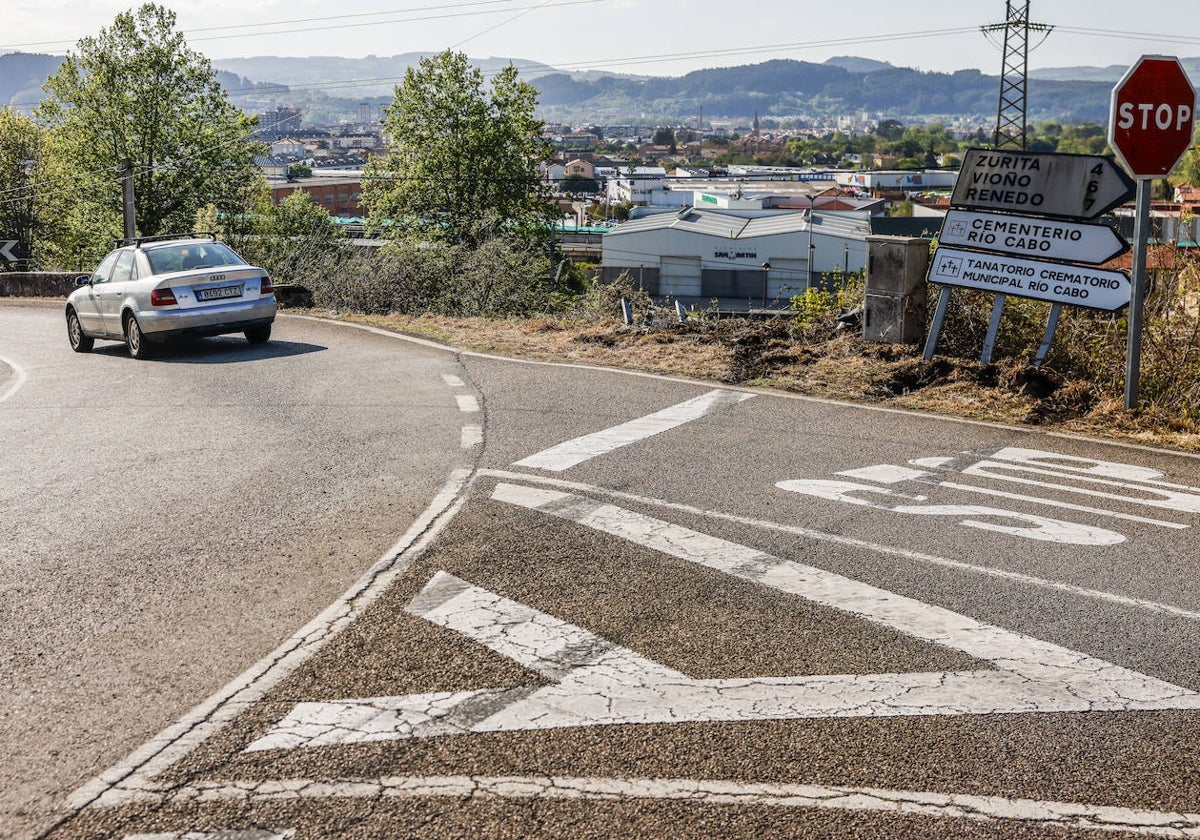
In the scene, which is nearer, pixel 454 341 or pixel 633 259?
pixel 454 341

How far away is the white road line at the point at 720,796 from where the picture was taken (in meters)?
3.82

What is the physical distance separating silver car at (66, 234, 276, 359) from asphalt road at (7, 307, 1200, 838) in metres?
5.68

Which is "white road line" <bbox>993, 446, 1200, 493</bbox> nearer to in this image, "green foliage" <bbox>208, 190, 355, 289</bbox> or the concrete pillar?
the concrete pillar

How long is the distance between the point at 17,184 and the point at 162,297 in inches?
2316

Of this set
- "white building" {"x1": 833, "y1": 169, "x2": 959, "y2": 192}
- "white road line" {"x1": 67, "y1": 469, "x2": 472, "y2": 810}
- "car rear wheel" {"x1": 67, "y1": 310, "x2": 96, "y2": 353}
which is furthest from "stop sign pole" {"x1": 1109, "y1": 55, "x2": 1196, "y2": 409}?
"white building" {"x1": 833, "y1": 169, "x2": 959, "y2": 192}

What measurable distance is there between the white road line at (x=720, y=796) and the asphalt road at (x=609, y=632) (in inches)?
0.5

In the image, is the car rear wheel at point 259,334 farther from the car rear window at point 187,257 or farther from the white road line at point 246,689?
the white road line at point 246,689

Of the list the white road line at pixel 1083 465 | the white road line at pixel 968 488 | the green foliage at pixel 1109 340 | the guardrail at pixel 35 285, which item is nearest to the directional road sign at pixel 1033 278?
the green foliage at pixel 1109 340

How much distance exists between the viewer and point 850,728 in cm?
446

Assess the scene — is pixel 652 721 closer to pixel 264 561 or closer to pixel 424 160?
pixel 264 561

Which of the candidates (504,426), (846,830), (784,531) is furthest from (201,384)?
(846,830)

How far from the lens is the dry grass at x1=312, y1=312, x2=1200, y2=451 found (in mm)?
9938

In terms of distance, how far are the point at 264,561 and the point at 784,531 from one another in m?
2.91

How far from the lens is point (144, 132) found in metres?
54.6
